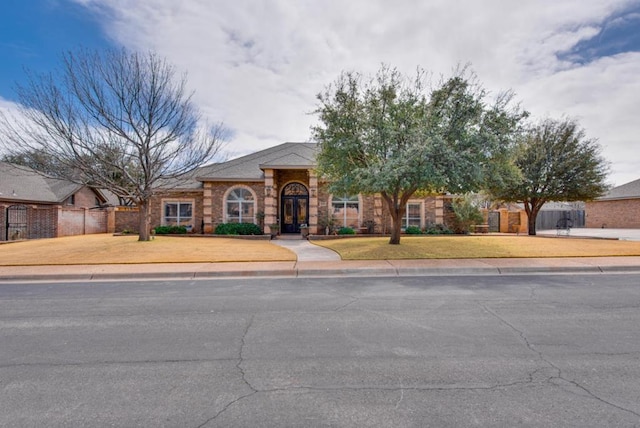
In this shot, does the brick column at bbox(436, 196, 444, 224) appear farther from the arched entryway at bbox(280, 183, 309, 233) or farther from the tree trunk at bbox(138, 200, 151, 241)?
the tree trunk at bbox(138, 200, 151, 241)

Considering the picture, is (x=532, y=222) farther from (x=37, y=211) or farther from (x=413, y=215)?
(x=37, y=211)

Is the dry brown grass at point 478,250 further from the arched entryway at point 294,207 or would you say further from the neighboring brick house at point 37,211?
the neighboring brick house at point 37,211

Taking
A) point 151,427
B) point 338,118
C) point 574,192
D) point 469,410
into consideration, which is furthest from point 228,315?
point 574,192

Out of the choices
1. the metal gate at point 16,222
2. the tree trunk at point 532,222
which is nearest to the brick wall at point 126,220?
the metal gate at point 16,222

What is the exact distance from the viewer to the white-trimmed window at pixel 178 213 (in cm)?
2327

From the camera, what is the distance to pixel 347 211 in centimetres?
2233

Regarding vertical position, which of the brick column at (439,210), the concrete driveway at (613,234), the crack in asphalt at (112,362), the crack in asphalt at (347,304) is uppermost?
the brick column at (439,210)

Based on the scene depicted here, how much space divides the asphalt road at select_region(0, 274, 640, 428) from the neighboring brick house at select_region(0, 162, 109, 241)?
18.5m

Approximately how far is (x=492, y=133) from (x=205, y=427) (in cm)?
1393

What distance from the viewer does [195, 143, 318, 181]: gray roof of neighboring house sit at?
2085cm

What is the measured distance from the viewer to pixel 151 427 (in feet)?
9.34

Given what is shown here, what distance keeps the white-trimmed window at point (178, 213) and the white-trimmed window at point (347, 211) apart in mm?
9809

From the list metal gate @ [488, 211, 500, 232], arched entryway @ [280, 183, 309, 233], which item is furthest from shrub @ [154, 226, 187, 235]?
metal gate @ [488, 211, 500, 232]

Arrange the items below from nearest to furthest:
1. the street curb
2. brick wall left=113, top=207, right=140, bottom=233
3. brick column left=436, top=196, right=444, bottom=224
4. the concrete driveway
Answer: the street curb
the concrete driveway
brick column left=436, top=196, right=444, bottom=224
brick wall left=113, top=207, right=140, bottom=233
